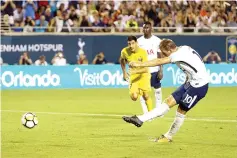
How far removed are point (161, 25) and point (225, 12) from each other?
3494mm

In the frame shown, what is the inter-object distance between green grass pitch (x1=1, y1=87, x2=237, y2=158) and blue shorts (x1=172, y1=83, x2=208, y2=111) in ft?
2.48

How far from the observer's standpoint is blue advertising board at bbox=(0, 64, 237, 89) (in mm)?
28641

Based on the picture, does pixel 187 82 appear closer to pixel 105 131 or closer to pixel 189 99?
pixel 189 99

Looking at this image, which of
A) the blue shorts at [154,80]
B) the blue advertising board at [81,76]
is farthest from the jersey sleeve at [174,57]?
the blue advertising board at [81,76]

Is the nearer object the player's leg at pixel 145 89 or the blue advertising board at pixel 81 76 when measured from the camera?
the player's leg at pixel 145 89

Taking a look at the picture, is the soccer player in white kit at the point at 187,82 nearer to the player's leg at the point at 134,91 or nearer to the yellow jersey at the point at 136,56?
the player's leg at the point at 134,91

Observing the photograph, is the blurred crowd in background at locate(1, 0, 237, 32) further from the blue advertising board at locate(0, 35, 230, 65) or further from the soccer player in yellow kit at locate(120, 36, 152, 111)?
the soccer player in yellow kit at locate(120, 36, 152, 111)

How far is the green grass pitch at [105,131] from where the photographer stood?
12.1 metres

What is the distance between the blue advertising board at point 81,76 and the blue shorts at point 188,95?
1614 cm

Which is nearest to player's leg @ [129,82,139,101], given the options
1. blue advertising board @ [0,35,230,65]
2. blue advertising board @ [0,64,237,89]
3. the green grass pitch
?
the green grass pitch

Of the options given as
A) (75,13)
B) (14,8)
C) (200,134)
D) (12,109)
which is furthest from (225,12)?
(200,134)

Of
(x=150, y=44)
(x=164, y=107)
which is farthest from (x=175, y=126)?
(x=150, y=44)

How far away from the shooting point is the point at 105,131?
15.3 m

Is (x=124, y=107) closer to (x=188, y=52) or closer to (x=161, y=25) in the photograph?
(x=188, y=52)
